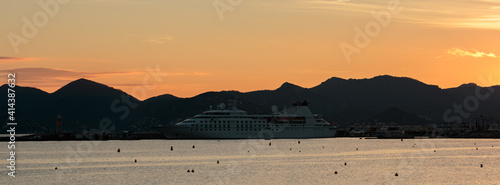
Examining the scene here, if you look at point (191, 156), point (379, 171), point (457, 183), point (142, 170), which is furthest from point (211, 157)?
point (457, 183)

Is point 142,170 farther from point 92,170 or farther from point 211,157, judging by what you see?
point 211,157

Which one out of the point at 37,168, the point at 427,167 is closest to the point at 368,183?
the point at 427,167

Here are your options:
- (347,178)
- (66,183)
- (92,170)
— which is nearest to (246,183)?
(347,178)

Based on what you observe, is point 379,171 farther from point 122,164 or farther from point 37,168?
point 37,168

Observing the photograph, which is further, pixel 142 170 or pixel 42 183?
pixel 142 170

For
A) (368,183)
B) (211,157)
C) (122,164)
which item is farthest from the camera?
(211,157)

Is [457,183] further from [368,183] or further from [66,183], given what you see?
[66,183]

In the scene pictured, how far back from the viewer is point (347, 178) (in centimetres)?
8250

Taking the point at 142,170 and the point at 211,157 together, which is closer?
the point at 142,170

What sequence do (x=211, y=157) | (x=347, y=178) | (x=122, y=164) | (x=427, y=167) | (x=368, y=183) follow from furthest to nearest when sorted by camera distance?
(x=211, y=157) < (x=122, y=164) < (x=427, y=167) < (x=347, y=178) < (x=368, y=183)

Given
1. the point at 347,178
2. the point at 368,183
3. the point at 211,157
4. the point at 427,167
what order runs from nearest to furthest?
1. the point at 368,183
2. the point at 347,178
3. the point at 427,167
4. the point at 211,157

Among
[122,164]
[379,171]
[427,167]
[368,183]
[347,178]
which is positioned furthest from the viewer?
[122,164]

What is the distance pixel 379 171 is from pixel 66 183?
38.0m

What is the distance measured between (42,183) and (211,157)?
4598 cm
